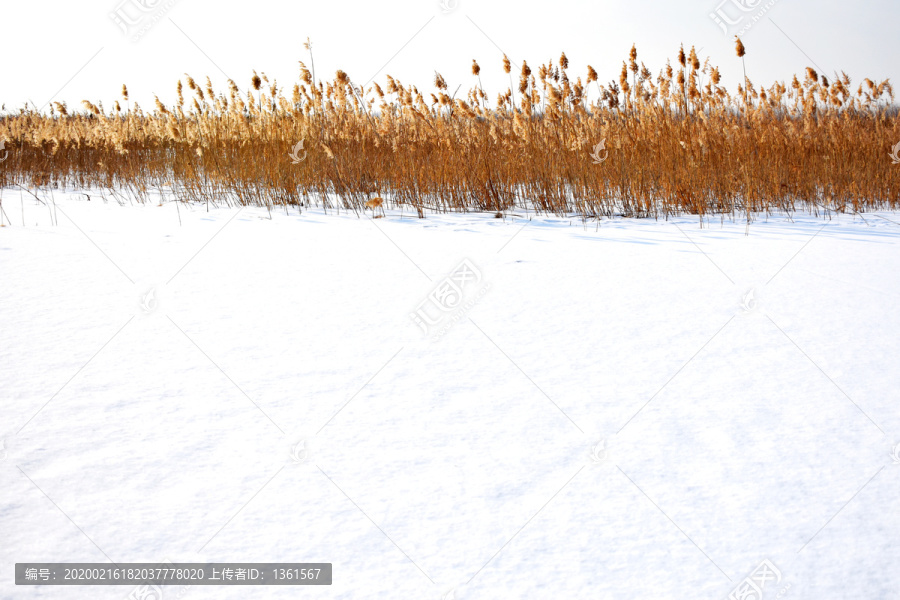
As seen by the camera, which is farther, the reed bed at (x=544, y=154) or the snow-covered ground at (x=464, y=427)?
the reed bed at (x=544, y=154)

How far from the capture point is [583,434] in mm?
1304

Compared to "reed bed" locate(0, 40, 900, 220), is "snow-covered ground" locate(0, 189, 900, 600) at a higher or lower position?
lower

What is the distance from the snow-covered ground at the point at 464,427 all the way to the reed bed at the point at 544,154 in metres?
2.13

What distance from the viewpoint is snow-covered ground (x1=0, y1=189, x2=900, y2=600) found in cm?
97

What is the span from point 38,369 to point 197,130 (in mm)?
4954

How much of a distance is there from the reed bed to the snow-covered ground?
7.00ft

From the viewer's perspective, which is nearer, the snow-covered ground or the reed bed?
the snow-covered ground

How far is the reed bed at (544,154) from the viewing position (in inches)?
183

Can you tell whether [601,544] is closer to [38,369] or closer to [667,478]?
[667,478]

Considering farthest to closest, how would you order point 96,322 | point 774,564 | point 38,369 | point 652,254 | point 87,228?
point 87,228 < point 652,254 < point 96,322 < point 38,369 < point 774,564

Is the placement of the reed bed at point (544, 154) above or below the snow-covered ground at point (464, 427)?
above

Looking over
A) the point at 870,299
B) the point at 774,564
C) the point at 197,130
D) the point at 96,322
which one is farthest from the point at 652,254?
the point at 197,130

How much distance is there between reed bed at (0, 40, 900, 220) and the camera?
4.65 meters

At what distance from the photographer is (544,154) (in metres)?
4.80
